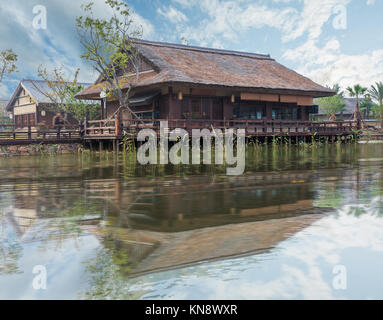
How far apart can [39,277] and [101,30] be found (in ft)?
71.1

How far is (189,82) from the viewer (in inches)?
878

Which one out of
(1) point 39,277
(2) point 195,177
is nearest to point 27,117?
(2) point 195,177

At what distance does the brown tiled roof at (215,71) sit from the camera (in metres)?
23.5

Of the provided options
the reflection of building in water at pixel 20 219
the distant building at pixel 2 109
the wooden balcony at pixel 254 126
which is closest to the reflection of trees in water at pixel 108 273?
the reflection of building in water at pixel 20 219

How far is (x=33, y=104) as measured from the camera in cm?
4041

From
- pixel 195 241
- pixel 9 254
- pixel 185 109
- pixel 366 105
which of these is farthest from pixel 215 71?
pixel 366 105

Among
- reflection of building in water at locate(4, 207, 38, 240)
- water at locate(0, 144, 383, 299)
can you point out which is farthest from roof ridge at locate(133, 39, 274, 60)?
reflection of building in water at locate(4, 207, 38, 240)

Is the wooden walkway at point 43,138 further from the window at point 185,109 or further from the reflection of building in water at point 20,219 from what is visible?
the reflection of building in water at point 20,219

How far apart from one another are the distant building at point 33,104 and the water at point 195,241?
31669mm

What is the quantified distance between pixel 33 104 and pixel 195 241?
39254 mm

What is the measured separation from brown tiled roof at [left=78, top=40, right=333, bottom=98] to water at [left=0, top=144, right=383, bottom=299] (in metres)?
15.5

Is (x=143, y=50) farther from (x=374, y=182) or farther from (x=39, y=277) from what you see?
(x=39, y=277)

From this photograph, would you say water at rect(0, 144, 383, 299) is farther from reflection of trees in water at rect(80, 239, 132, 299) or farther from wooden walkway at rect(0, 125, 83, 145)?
wooden walkway at rect(0, 125, 83, 145)

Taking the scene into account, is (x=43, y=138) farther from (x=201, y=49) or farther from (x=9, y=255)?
(x=9, y=255)
